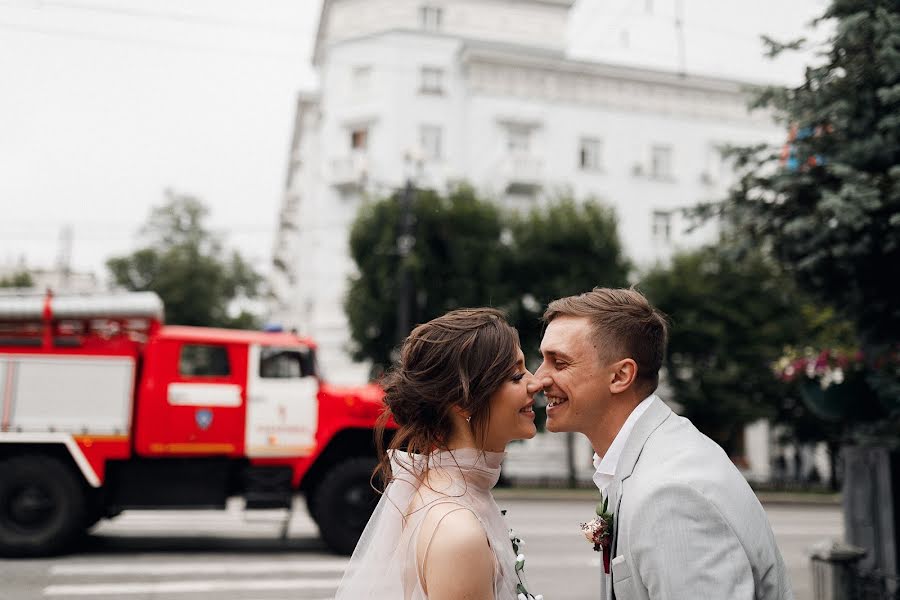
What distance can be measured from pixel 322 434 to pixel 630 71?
2801cm

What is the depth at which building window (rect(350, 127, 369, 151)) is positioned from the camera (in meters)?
33.4

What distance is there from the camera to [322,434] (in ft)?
34.7

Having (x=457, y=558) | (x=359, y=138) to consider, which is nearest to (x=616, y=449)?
(x=457, y=558)

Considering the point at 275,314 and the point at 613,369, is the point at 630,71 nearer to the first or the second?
the point at 275,314

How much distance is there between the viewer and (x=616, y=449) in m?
2.38

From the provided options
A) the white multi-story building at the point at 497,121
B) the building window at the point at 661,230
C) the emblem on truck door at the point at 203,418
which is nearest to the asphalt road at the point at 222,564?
the emblem on truck door at the point at 203,418

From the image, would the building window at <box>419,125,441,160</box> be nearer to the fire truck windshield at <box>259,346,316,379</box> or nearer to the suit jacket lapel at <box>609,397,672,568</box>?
the fire truck windshield at <box>259,346,316,379</box>

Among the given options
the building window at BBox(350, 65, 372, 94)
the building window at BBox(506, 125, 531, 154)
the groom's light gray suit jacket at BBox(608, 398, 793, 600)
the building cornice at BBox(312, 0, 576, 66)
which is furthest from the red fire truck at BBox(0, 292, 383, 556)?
the building cornice at BBox(312, 0, 576, 66)

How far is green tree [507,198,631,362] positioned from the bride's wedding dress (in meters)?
22.6

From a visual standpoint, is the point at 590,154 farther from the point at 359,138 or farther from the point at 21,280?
the point at 21,280

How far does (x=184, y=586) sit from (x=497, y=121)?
88.9 feet

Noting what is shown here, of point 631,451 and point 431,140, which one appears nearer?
point 631,451

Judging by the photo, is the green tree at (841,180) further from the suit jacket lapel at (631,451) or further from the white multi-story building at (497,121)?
the white multi-story building at (497,121)

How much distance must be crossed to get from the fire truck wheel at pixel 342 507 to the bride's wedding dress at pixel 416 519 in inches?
298
